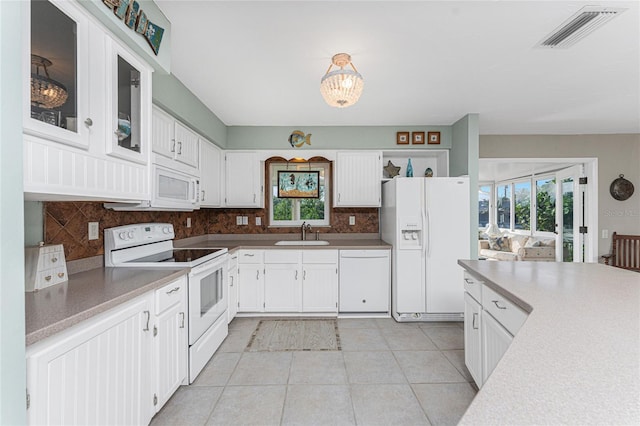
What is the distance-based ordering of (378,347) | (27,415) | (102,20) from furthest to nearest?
1. (378,347)
2. (102,20)
3. (27,415)

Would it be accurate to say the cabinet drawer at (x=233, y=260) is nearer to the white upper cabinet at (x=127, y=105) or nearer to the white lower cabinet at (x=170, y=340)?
the white lower cabinet at (x=170, y=340)

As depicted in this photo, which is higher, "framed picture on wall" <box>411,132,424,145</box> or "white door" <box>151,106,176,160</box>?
"framed picture on wall" <box>411,132,424,145</box>

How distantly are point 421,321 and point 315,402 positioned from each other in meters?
1.85

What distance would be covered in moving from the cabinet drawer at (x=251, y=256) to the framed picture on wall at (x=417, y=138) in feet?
7.93

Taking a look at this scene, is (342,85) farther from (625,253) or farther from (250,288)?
(625,253)

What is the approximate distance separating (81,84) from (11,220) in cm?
74

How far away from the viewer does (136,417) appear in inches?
60.5

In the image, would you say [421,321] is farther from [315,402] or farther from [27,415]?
[27,415]

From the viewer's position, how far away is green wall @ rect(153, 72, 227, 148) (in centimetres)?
231

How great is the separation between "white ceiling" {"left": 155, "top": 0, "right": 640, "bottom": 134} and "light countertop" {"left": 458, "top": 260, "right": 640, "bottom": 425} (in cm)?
158

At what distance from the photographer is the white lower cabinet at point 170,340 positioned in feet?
5.76

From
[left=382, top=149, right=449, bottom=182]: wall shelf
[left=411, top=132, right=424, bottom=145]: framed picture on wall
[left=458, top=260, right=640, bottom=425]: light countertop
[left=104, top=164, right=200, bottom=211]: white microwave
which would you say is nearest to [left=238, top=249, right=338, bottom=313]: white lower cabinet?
[left=104, top=164, right=200, bottom=211]: white microwave

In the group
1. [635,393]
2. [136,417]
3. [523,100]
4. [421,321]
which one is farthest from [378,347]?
[523,100]

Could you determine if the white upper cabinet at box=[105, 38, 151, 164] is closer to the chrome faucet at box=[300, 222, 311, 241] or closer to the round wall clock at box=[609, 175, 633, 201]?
the chrome faucet at box=[300, 222, 311, 241]
